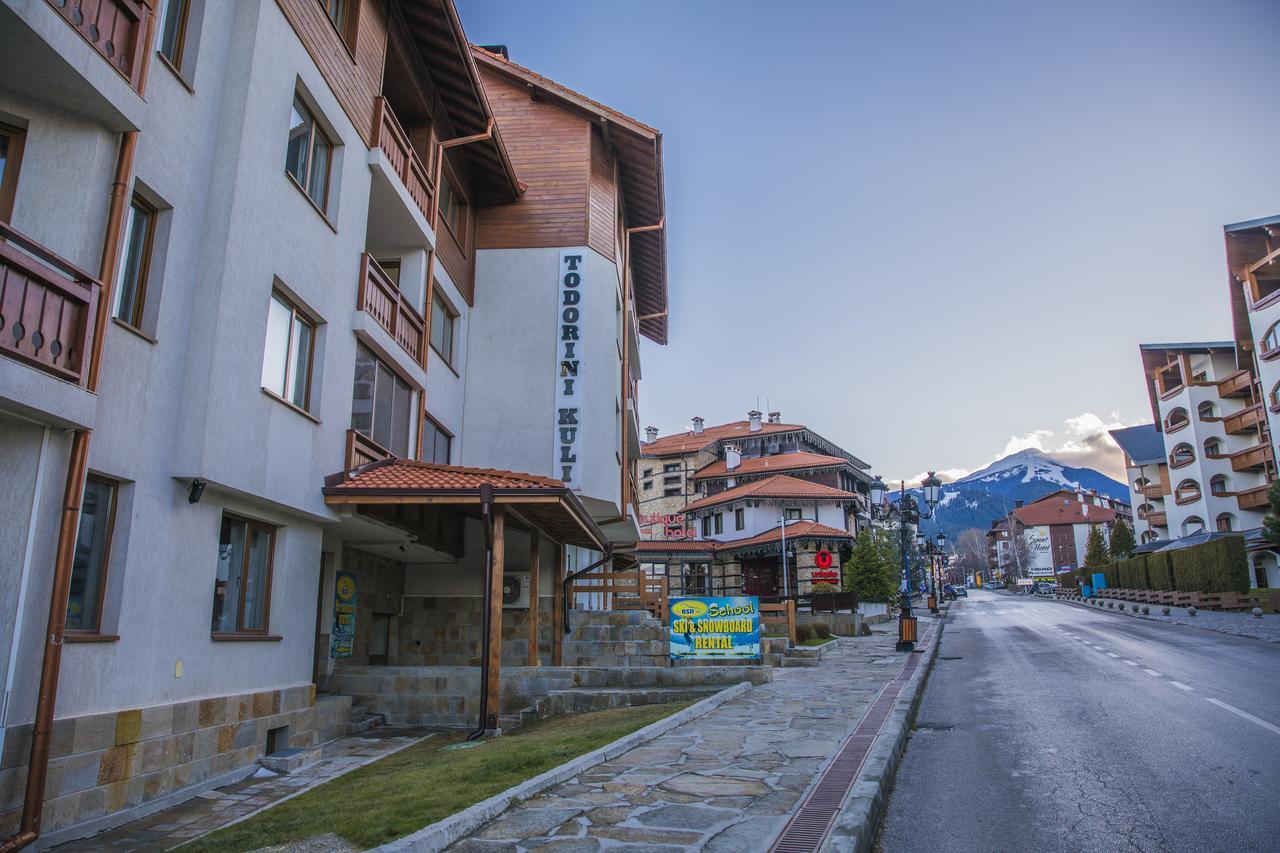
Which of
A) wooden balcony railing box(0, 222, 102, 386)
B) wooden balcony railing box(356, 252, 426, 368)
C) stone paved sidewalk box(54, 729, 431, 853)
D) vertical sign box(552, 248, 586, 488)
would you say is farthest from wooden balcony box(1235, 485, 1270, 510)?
wooden balcony railing box(0, 222, 102, 386)

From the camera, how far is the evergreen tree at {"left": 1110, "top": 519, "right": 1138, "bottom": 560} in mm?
74938

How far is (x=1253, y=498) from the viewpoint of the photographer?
55000mm

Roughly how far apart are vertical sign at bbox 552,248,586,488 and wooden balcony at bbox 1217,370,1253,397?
5488cm

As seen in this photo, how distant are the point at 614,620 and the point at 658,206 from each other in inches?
523

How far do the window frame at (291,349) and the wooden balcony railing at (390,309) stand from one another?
4.72 feet

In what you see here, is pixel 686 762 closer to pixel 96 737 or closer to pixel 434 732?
pixel 96 737

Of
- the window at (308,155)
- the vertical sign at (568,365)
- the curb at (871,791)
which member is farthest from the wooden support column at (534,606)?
the curb at (871,791)

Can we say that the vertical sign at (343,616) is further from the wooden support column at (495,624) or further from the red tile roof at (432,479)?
the wooden support column at (495,624)

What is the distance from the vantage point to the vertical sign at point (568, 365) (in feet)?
67.7

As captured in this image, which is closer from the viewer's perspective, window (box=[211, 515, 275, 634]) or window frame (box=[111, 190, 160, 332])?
window frame (box=[111, 190, 160, 332])

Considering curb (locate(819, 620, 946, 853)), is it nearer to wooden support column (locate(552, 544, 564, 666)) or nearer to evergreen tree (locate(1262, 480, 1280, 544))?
wooden support column (locate(552, 544, 564, 666))

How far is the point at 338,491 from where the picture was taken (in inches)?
483

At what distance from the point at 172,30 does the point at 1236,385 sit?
67.5m

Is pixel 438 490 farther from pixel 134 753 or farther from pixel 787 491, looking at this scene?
pixel 787 491
